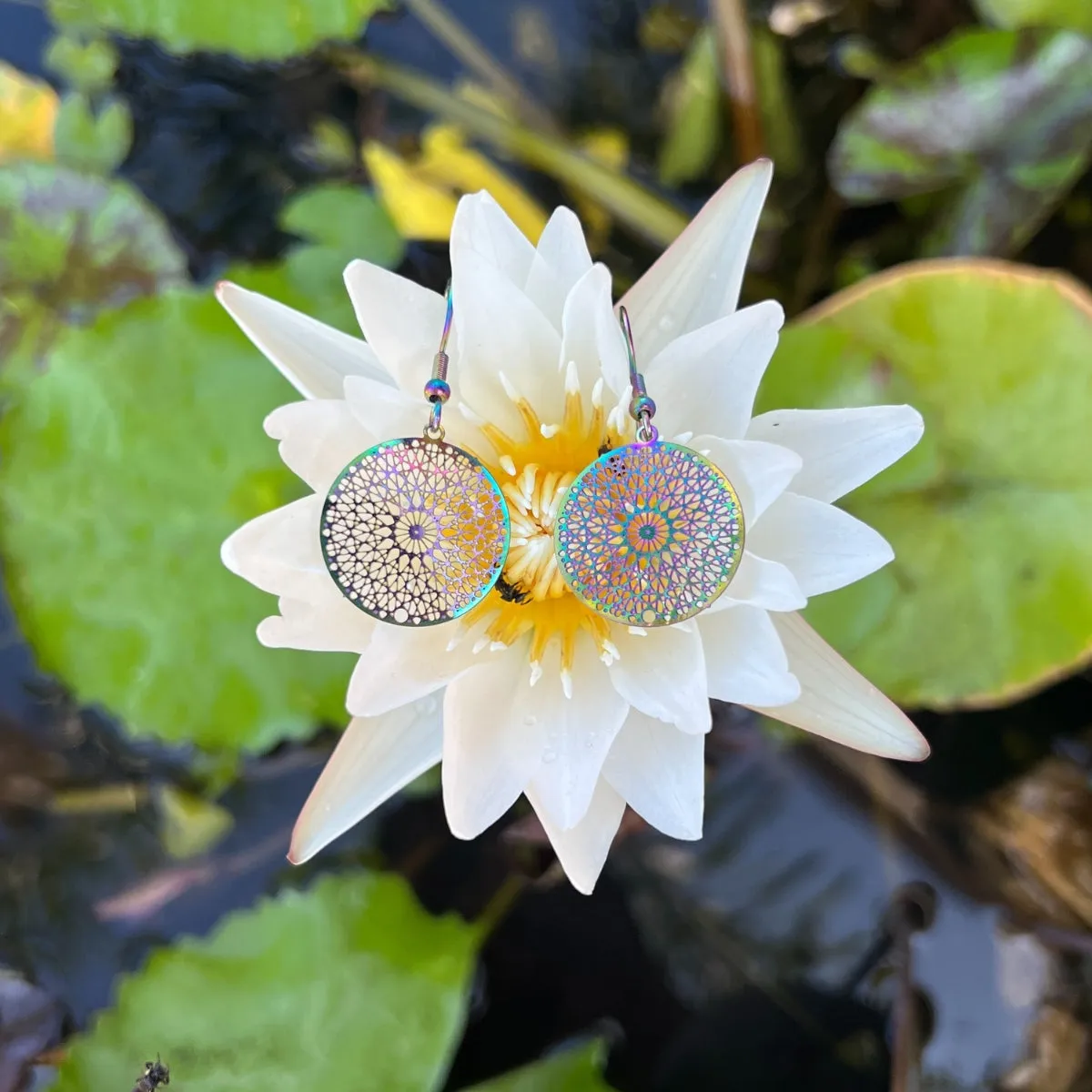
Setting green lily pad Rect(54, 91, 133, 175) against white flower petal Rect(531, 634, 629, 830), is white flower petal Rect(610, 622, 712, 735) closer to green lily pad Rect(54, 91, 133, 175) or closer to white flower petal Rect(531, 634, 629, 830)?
white flower petal Rect(531, 634, 629, 830)

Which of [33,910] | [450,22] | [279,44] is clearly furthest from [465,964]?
[450,22]

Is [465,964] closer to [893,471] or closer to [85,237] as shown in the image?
[893,471]

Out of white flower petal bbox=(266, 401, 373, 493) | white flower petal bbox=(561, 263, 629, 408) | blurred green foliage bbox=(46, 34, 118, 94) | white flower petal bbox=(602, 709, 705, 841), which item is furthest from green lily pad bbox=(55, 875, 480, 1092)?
blurred green foliage bbox=(46, 34, 118, 94)

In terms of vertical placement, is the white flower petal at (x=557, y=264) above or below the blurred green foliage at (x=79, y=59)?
above

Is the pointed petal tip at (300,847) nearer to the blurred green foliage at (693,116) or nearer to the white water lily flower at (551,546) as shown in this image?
the white water lily flower at (551,546)

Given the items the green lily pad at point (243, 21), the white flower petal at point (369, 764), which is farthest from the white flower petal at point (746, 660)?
the green lily pad at point (243, 21)

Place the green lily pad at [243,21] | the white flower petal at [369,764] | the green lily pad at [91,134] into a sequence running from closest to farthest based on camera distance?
1. the white flower petal at [369,764]
2. the green lily pad at [243,21]
3. the green lily pad at [91,134]
